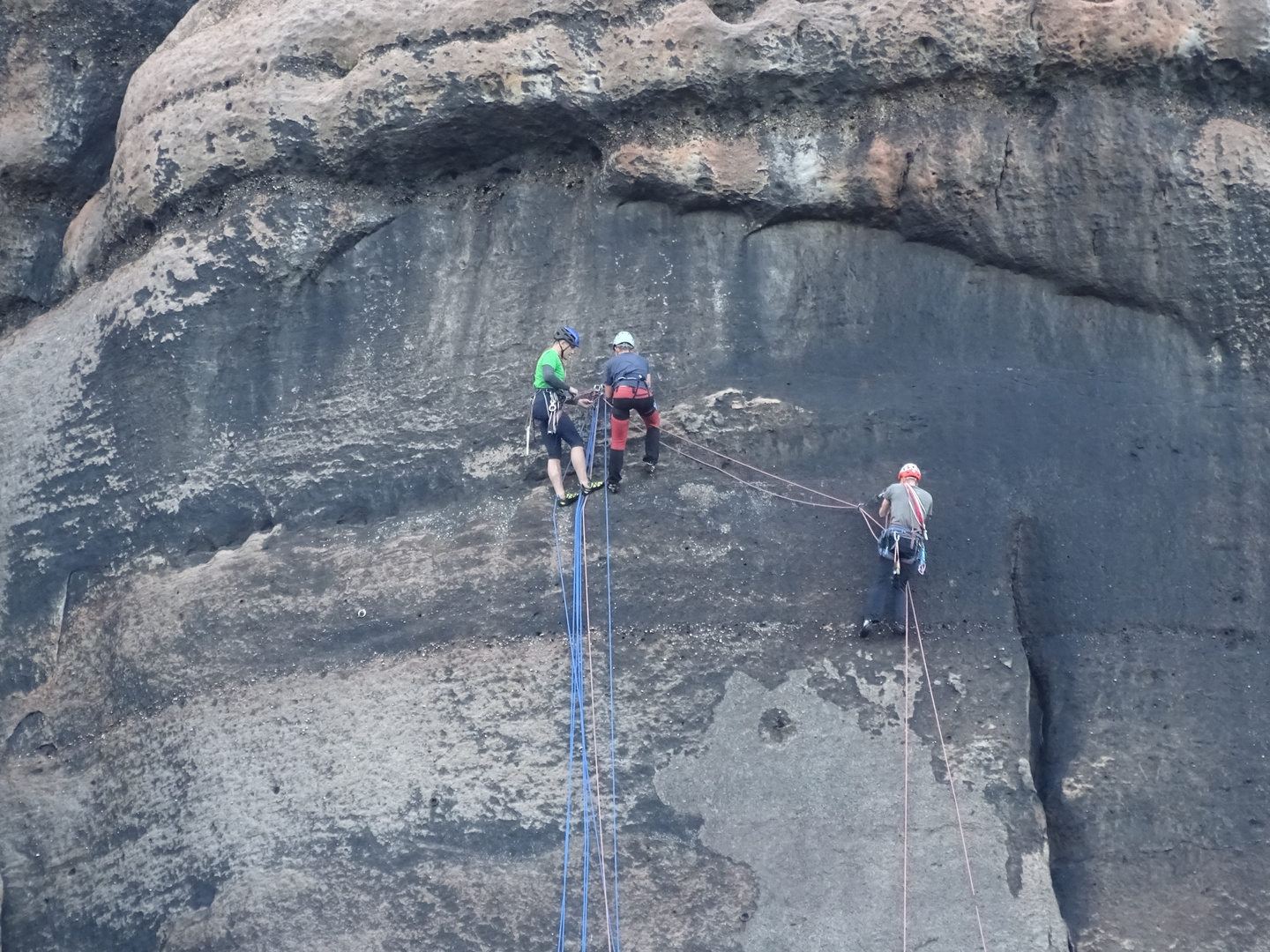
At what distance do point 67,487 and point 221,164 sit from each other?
2.79 meters

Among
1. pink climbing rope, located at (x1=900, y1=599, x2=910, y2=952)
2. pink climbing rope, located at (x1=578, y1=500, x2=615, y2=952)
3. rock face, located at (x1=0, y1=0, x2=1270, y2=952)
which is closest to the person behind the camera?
pink climbing rope, located at (x1=900, y1=599, x2=910, y2=952)

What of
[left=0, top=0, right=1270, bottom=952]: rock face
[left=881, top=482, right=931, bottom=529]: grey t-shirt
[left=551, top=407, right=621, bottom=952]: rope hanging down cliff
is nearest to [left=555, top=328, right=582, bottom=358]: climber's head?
[left=0, top=0, right=1270, bottom=952]: rock face

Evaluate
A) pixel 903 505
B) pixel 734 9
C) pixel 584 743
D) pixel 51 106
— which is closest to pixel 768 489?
pixel 903 505

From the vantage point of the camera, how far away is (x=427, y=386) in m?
11.9

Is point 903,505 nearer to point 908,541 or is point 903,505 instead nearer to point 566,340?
point 908,541

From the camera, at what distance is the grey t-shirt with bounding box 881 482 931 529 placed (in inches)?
412

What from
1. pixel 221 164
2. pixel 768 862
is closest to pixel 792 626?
pixel 768 862

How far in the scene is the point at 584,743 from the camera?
10.5 meters

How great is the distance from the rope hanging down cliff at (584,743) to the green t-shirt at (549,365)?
84 centimetres

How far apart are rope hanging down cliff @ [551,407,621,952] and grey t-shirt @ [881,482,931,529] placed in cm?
198

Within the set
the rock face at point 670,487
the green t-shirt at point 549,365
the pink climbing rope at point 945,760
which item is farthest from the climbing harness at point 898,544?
the green t-shirt at point 549,365

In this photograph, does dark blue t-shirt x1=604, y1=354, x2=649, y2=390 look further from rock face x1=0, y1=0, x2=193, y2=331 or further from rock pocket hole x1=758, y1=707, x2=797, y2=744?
rock face x1=0, y1=0, x2=193, y2=331

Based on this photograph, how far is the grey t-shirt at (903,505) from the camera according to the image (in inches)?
412

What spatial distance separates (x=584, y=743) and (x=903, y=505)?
262 centimetres
